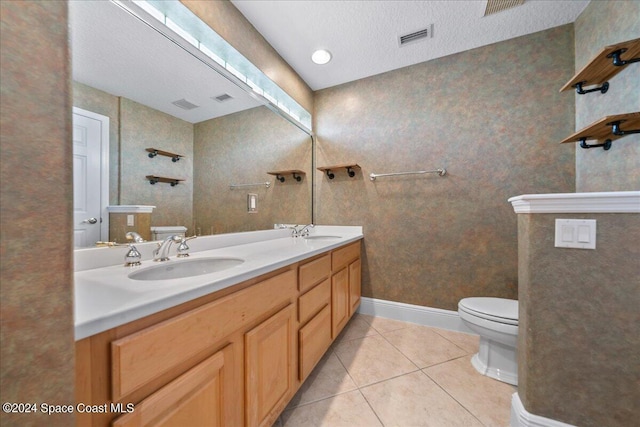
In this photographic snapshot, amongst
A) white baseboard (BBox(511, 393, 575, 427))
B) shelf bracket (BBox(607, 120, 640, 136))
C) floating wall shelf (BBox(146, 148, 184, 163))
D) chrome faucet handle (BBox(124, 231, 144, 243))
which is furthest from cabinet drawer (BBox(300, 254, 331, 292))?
shelf bracket (BBox(607, 120, 640, 136))

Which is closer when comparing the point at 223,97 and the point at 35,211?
the point at 35,211

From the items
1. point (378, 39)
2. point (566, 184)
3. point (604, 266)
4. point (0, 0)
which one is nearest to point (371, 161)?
point (378, 39)

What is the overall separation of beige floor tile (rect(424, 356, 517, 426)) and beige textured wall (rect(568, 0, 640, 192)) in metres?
1.33

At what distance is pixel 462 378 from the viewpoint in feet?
5.00

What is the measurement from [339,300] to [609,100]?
83.1 inches

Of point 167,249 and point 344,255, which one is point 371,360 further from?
point 167,249

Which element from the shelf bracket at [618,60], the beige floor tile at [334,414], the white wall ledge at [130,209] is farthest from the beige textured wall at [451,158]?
the white wall ledge at [130,209]

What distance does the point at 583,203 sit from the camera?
965 mm

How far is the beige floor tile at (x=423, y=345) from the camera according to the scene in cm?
173

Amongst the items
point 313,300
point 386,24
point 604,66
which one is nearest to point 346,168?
point 386,24

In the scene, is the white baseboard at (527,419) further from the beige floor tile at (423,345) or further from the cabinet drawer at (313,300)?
the cabinet drawer at (313,300)

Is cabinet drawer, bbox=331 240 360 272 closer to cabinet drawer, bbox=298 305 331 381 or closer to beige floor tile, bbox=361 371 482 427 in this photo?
cabinet drawer, bbox=298 305 331 381

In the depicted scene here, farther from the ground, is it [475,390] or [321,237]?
[321,237]

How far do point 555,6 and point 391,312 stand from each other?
2648mm
